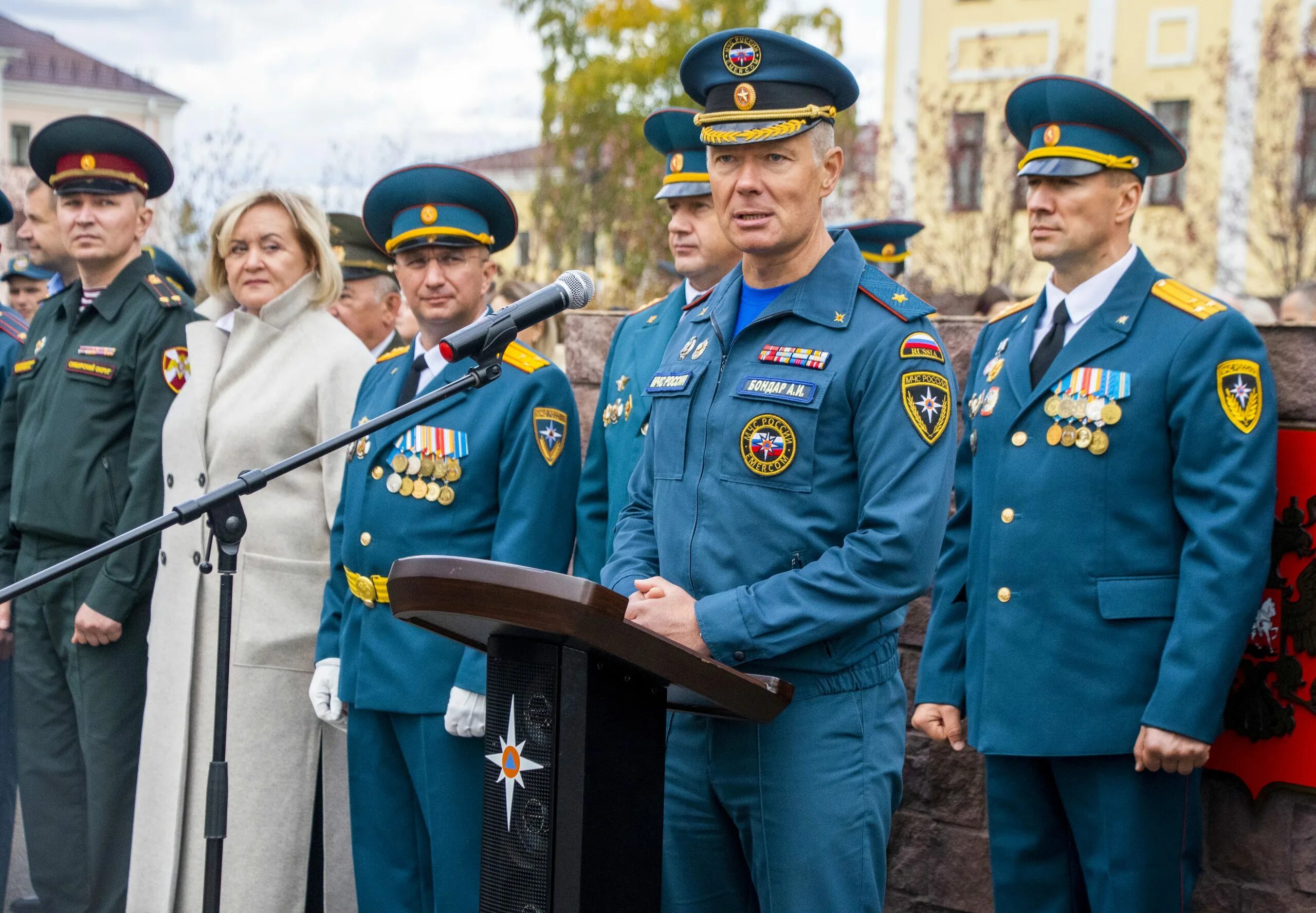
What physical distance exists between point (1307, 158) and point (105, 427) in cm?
1468

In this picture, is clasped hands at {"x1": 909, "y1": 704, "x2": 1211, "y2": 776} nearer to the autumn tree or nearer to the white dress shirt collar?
the white dress shirt collar

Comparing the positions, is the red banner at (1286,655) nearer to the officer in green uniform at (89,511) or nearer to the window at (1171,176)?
the officer in green uniform at (89,511)

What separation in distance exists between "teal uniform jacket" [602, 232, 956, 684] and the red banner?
1.03 meters

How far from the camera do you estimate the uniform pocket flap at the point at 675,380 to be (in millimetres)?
2922

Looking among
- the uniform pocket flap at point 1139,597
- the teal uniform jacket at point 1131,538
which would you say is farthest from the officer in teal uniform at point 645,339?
the uniform pocket flap at point 1139,597

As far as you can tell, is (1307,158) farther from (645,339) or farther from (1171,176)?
(645,339)

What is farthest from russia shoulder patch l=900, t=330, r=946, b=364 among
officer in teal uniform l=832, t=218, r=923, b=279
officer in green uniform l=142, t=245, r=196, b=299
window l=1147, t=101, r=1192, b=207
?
window l=1147, t=101, r=1192, b=207

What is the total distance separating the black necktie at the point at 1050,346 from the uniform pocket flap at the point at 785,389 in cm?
86

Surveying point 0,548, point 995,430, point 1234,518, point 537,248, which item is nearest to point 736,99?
point 995,430

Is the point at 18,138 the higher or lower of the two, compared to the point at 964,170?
higher

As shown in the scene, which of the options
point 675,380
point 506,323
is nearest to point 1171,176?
point 675,380

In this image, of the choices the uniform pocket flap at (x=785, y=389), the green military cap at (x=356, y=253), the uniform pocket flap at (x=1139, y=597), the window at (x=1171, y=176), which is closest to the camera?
the uniform pocket flap at (x=785, y=389)

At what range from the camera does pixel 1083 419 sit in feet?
10.6

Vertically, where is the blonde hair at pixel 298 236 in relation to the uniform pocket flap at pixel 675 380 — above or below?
above
